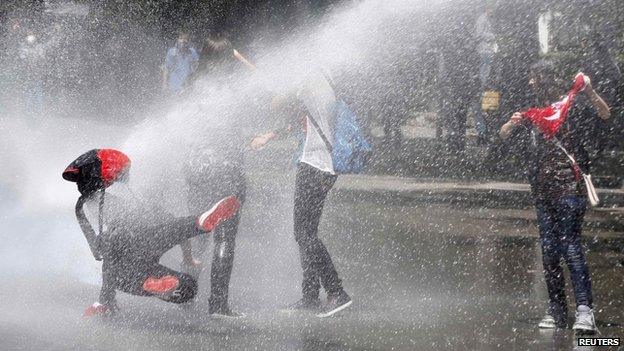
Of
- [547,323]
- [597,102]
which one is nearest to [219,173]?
[547,323]

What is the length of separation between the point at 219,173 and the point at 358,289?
1.52 m

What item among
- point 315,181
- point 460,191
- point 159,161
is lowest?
point 460,191

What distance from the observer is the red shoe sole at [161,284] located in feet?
22.1

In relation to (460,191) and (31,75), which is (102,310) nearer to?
(460,191)

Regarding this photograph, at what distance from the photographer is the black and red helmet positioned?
22.7ft

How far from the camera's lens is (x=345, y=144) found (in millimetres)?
7371

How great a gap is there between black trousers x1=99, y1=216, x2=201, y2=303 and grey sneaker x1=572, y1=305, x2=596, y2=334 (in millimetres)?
2314

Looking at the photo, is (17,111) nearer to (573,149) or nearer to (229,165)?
(229,165)

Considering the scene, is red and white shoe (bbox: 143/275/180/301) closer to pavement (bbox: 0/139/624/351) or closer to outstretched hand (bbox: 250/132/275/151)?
pavement (bbox: 0/139/624/351)

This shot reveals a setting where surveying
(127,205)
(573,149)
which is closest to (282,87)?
(127,205)

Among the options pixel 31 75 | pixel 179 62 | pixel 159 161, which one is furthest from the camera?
pixel 31 75

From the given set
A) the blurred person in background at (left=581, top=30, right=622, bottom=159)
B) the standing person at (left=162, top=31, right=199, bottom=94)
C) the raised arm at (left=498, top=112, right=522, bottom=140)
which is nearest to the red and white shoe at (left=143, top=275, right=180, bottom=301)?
the raised arm at (left=498, top=112, right=522, bottom=140)

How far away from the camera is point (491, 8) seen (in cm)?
1609

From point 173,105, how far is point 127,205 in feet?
4.85
